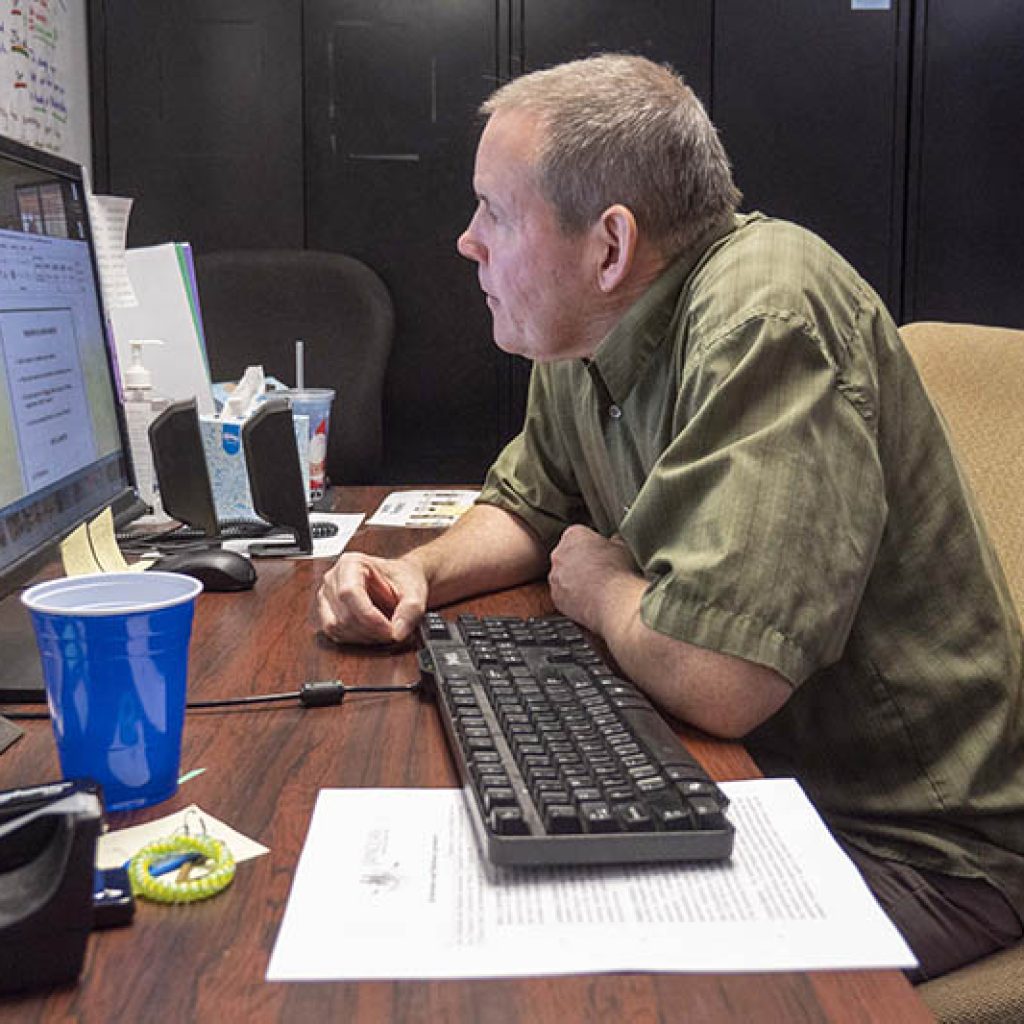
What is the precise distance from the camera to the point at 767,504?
0.87 metres

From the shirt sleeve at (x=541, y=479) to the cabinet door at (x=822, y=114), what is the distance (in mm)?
2143

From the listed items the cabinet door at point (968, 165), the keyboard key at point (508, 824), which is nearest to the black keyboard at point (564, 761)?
the keyboard key at point (508, 824)

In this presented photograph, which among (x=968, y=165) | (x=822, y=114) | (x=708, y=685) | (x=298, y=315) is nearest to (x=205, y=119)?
(x=298, y=315)

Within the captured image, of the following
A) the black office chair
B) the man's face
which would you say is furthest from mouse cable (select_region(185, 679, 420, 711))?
the black office chair

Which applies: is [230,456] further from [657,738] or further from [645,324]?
[657,738]

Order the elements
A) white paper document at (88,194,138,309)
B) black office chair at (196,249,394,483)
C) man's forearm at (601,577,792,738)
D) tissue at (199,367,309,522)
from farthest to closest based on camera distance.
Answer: black office chair at (196,249,394,483) < white paper document at (88,194,138,309) < tissue at (199,367,309,522) < man's forearm at (601,577,792,738)

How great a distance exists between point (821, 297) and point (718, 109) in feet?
8.52

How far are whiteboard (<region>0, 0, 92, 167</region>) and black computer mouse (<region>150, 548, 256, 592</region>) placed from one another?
1671 millimetres

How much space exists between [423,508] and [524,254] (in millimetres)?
710

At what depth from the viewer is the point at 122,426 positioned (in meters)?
1.34

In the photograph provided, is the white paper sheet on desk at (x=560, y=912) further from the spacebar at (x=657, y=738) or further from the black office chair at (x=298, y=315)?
the black office chair at (x=298, y=315)

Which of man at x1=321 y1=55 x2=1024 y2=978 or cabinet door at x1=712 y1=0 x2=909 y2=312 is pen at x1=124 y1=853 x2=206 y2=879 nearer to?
man at x1=321 y1=55 x2=1024 y2=978

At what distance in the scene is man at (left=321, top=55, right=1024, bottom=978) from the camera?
2.87 ft

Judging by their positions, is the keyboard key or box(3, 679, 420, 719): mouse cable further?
box(3, 679, 420, 719): mouse cable
